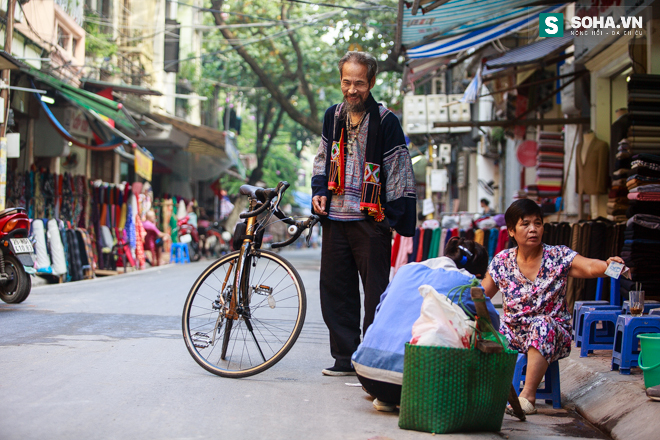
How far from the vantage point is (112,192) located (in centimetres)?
1672

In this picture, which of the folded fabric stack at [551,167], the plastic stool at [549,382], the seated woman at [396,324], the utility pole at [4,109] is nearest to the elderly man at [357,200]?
the seated woman at [396,324]

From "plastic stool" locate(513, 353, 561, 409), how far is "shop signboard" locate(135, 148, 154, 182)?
1365 cm

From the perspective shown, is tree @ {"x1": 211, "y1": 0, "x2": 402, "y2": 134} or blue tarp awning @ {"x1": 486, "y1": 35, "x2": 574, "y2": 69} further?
tree @ {"x1": 211, "y1": 0, "x2": 402, "y2": 134}

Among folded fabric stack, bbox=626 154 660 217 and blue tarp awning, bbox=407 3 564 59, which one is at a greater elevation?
blue tarp awning, bbox=407 3 564 59

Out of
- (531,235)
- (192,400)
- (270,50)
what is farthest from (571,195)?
(270,50)

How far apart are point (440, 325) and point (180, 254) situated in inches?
773

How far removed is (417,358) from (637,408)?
4.54 ft

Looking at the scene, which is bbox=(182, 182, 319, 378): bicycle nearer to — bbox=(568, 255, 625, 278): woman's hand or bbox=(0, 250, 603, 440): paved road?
bbox=(0, 250, 603, 440): paved road

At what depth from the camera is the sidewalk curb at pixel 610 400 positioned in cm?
347

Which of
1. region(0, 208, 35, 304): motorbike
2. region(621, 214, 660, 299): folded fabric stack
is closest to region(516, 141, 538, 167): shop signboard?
region(621, 214, 660, 299): folded fabric stack

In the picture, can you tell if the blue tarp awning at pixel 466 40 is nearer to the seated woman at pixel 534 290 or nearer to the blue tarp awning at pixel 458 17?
the blue tarp awning at pixel 458 17

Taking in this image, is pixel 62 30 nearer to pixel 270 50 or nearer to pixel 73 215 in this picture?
pixel 73 215

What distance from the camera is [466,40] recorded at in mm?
10602

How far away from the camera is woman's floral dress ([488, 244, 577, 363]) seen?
13.1 ft
